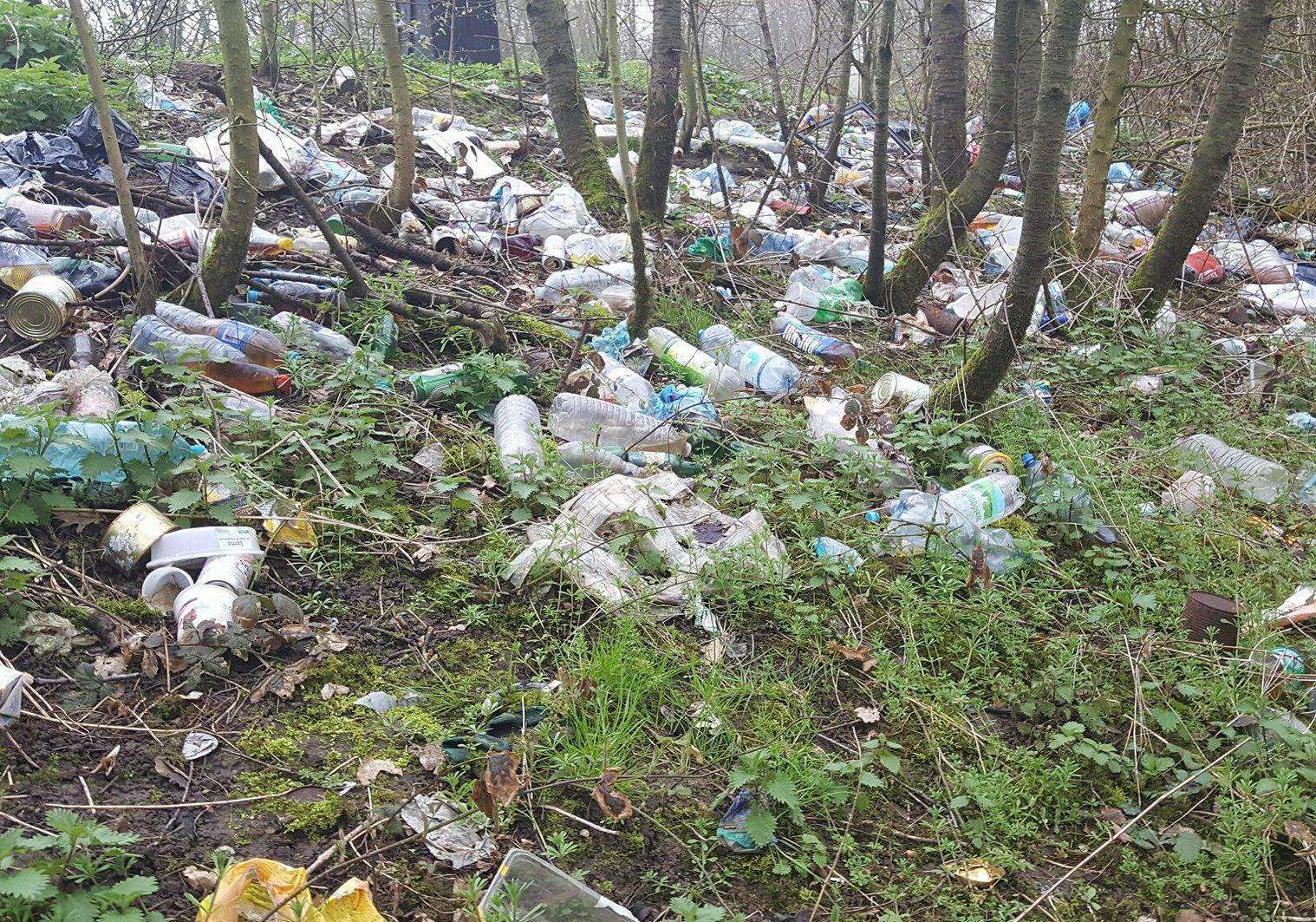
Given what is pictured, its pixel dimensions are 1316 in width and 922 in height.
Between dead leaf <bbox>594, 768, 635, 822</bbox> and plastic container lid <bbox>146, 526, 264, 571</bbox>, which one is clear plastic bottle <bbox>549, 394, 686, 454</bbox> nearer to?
plastic container lid <bbox>146, 526, 264, 571</bbox>

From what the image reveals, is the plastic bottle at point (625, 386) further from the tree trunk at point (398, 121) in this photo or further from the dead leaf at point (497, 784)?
the tree trunk at point (398, 121)

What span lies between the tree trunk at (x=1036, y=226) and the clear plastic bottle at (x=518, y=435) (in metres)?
1.47

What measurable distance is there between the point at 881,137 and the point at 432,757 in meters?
3.68

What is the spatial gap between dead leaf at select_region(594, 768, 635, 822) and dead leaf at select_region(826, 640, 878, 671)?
72cm

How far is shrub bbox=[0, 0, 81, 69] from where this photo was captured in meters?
5.79

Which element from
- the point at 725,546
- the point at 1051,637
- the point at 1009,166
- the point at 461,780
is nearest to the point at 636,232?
the point at 725,546

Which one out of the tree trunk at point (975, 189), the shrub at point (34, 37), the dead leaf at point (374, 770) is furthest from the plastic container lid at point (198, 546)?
the shrub at point (34, 37)

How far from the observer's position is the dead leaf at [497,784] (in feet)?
5.93

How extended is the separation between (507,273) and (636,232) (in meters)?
1.10

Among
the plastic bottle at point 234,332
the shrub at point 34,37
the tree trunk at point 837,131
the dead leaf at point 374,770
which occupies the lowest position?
the dead leaf at point 374,770

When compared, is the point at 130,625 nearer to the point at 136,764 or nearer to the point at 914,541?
the point at 136,764

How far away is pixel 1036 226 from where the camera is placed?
11.0 feet

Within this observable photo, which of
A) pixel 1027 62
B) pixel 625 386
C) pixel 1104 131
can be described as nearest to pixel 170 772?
pixel 625 386

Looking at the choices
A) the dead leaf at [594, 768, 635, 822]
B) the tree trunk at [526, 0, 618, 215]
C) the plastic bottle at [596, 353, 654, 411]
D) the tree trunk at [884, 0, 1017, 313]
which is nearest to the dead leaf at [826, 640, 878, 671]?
the dead leaf at [594, 768, 635, 822]
